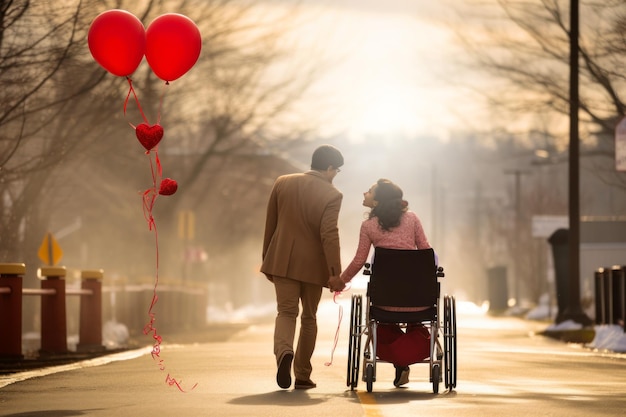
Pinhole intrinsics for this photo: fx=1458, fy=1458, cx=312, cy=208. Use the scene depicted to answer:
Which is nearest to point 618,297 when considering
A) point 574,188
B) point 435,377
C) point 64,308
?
point 574,188

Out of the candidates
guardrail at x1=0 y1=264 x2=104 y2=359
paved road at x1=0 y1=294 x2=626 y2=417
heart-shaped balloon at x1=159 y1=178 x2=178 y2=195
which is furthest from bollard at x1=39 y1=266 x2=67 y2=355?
heart-shaped balloon at x1=159 y1=178 x2=178 y2=195

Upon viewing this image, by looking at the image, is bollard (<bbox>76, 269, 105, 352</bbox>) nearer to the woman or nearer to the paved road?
the paved road

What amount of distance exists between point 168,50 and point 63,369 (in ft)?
13.0

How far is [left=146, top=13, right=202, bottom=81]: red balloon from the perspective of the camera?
45.3ft

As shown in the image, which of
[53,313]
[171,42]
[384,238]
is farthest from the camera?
[53,313]

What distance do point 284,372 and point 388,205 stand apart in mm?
1678

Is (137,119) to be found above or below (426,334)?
above

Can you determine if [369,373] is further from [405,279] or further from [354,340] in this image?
[405,279]

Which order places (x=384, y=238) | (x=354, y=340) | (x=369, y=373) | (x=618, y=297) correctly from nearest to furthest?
(x=369, y=373)
(x=354, y=340)
(x=384, y=238)
(x=618, y=297)

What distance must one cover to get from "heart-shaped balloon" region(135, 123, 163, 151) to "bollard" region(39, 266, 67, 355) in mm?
6671

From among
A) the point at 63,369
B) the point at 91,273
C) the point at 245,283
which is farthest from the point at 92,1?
the point at 245,283

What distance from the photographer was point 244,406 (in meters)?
10.4

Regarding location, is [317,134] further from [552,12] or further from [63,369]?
[63,369]

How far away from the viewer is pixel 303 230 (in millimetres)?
12656
